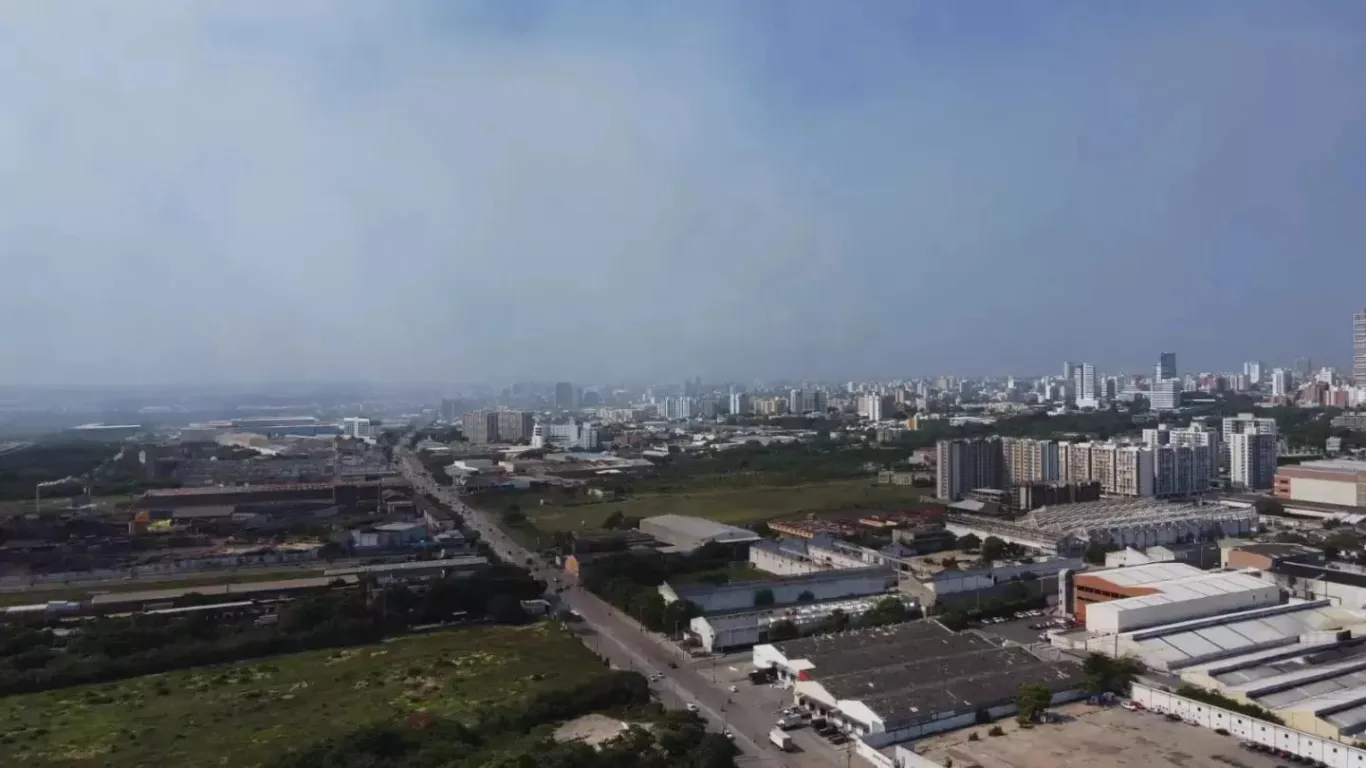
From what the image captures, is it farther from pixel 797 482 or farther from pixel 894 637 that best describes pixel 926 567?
pixel 797 482

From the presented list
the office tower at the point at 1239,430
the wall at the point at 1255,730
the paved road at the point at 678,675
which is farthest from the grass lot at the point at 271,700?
the office tower at the point at 1239,430

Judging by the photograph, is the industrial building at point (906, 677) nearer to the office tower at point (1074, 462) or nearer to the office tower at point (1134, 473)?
the office tower at point (1134, 473)

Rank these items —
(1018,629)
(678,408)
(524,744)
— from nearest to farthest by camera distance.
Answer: (524,744), (1018,629), (678,408)

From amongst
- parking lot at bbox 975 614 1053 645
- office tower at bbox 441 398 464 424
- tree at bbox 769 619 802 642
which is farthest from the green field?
office tower at bbox 441 398 464 424

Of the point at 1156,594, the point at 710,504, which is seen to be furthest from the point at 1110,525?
the point at 710,504

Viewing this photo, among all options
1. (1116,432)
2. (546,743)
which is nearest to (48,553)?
(546,743)

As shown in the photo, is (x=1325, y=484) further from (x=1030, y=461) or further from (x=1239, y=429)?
(x=1239, y=429)

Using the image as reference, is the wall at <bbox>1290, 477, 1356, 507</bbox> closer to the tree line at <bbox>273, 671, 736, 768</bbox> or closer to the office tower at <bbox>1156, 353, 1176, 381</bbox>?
the tree line at <bbox>273, 671, 736, 768</bbox>
